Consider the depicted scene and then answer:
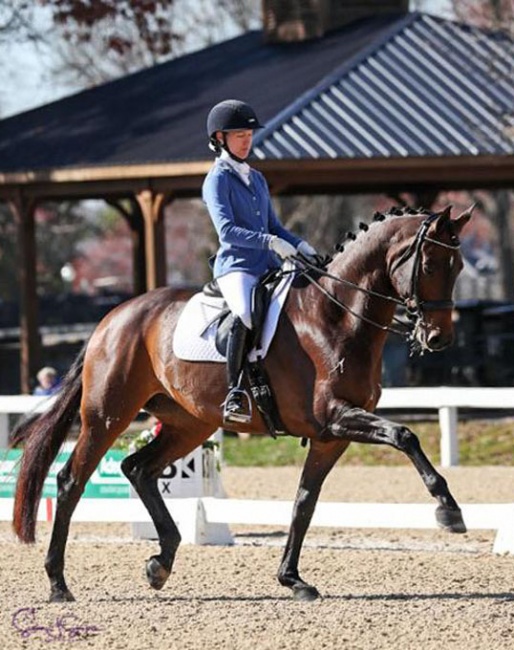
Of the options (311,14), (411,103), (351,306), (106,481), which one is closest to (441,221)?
(351,306)

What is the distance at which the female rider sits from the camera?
919 centimetres

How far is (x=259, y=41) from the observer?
27.0m

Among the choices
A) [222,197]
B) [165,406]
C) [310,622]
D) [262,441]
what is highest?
[222,197]

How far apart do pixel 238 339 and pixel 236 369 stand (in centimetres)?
18

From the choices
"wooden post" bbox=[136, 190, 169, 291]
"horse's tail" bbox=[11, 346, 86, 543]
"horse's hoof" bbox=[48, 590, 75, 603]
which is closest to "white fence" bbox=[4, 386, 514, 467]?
"horse's tail" bbox=[11, 346, 86, 543]

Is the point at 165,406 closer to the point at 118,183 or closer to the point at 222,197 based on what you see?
the point at 222,197

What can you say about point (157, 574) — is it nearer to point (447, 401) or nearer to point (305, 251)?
point (305, 251)

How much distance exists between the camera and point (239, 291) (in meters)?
9.22

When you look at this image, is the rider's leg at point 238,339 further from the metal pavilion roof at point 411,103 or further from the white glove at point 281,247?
the metal pavilion roof at point 411,103

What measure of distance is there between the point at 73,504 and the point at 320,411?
182 centimetres

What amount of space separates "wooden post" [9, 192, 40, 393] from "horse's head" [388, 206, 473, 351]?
1444 centimetres

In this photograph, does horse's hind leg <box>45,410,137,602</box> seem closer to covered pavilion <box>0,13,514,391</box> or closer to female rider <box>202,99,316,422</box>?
female rider <box>202,99,316,422</box>

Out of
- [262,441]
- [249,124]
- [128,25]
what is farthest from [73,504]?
[128,25]
